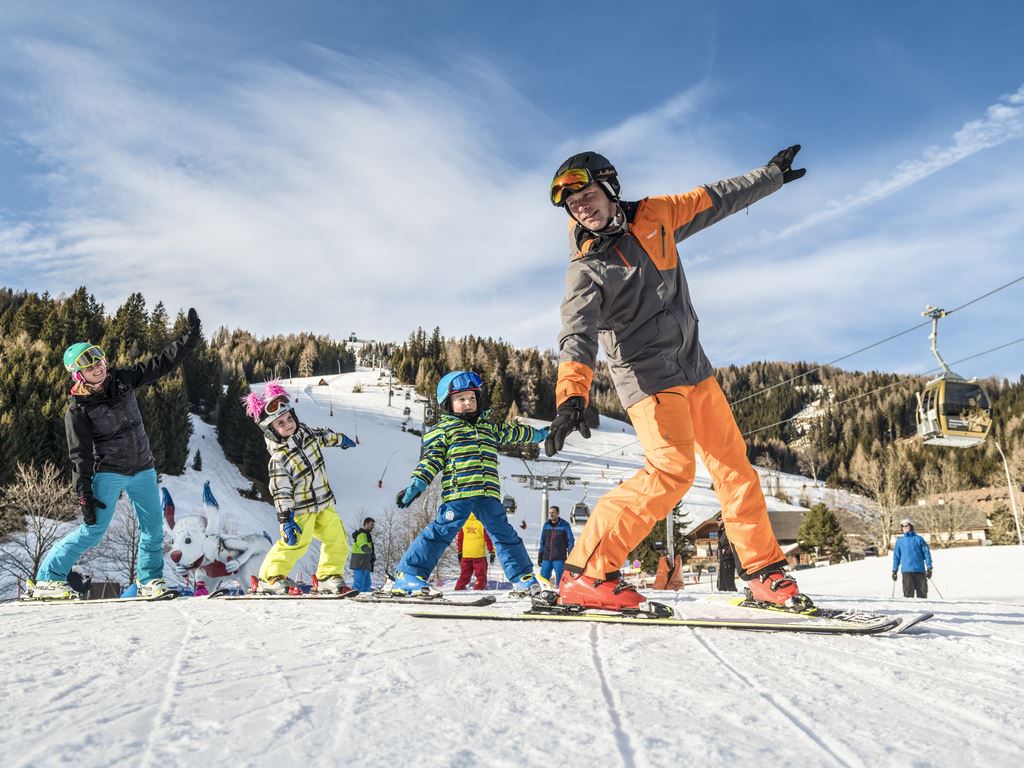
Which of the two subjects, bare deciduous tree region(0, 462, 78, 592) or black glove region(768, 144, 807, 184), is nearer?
black glove region(768, 144, 807, 184)

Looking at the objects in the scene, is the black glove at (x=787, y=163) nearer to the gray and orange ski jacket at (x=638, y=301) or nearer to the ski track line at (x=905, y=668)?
the gray and orange ski jacket at (x=638, y=301)

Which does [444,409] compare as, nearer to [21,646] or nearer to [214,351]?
[21,646]

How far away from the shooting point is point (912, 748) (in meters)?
1.21

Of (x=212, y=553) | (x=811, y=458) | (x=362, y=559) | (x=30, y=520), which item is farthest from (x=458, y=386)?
(x=811, y=458)

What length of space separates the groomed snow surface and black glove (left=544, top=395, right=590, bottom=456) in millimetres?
731

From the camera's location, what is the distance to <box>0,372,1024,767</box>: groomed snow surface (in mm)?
1157

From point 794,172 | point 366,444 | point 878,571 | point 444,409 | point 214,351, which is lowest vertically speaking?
point 878,571

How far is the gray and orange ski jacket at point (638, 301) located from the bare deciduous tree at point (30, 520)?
22.2 metres

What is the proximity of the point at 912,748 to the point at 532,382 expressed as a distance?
3482 inches

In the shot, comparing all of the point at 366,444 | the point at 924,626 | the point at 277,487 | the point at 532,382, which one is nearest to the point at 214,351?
the point at 366,444

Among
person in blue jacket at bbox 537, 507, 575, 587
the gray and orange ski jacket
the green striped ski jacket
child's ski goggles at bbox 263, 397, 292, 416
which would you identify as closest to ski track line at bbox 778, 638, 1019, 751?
the gray and orange ski jacket

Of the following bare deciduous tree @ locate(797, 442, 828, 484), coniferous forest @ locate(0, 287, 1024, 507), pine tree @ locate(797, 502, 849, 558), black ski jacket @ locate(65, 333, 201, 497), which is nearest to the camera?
black ski jacket @ locate(65, 333, 201, 497)

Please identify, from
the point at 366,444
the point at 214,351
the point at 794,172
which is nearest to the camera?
the point at 794,172

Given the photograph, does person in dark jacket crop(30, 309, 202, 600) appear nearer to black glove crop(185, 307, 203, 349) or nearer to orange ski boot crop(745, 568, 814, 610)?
black glove crop(185, 307, 203, 349)
